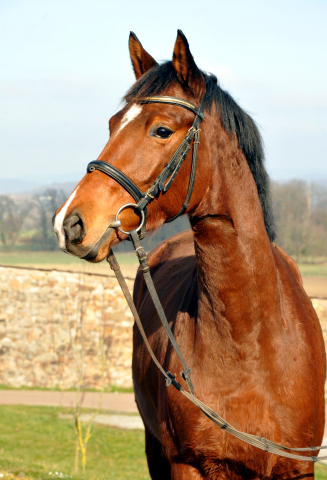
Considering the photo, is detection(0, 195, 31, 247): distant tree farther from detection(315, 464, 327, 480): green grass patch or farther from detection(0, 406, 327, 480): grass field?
detection(315, 464, 327, 480): green grass patch

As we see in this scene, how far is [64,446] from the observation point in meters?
10.2

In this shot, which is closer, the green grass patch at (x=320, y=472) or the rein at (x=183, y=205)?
the rein at (x=183, y=205)

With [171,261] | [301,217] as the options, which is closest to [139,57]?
[171,261]

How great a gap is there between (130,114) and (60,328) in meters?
13.3

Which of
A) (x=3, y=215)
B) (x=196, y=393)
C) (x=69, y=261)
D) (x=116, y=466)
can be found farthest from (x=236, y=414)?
(x=3, y=215)

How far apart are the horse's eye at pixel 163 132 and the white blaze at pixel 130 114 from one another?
0.41 ft

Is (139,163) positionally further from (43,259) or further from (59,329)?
(43,259)

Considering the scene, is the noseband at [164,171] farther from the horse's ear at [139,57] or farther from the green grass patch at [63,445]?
the green grass patch at [63,445]

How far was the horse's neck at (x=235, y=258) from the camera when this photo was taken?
2.40 meters

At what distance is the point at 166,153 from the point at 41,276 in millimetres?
13435

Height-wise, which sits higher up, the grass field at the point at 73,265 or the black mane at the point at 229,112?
the black mane at the point at 229,112

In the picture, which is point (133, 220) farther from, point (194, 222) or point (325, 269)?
point (325, 269)

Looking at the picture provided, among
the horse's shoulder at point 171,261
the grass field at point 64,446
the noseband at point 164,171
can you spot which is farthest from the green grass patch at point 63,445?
the noseband at point 164,171

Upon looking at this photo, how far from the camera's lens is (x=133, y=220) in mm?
2199
